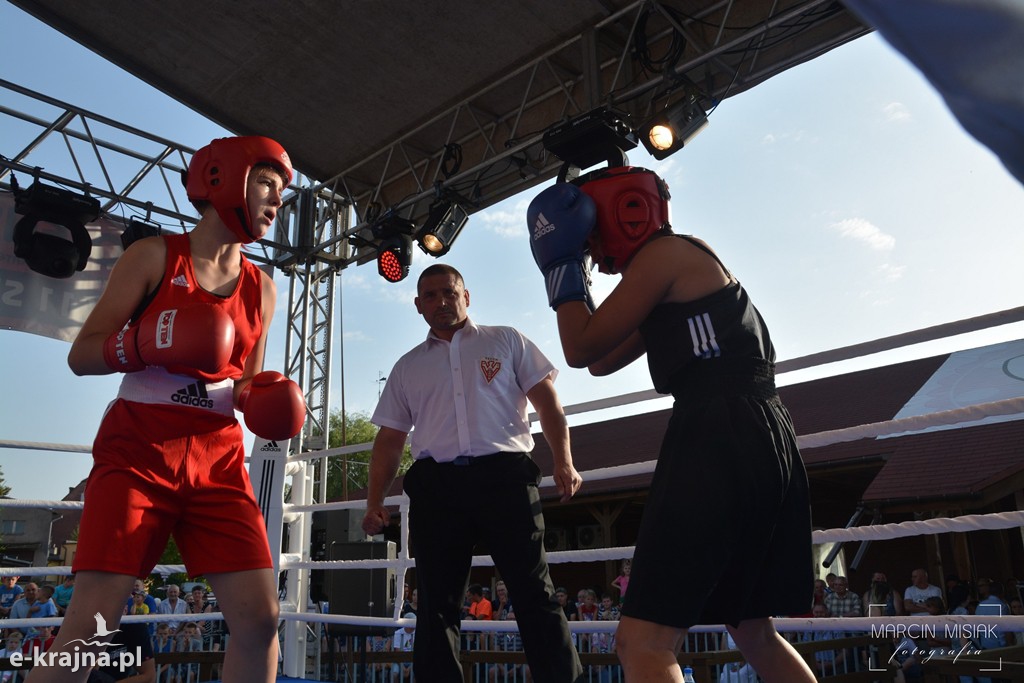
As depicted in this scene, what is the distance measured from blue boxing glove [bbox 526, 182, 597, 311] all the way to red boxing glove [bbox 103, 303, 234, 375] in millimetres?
696

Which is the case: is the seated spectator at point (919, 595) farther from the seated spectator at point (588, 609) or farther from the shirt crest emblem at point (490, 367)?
the shirt crest emblem at point (490, 367)

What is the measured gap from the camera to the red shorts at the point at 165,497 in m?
1.55

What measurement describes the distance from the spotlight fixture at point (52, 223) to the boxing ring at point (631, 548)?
262 cm

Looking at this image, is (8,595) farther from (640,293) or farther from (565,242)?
(640,293)

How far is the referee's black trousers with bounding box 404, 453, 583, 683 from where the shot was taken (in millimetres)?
2174

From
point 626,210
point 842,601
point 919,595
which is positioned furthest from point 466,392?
point 919,595

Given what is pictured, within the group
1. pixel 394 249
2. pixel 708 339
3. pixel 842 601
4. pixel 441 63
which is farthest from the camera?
pixel 842 601

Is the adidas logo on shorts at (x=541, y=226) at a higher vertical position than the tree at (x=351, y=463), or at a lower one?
lower

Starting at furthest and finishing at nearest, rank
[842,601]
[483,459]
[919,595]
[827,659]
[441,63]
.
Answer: [919,595]
[842,601]
[441,63]
[827,659]
[483,459]

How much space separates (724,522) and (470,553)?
119cm

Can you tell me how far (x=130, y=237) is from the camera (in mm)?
5902

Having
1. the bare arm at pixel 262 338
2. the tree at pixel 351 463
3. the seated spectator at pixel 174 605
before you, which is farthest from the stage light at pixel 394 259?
the tree at pixel 351 463

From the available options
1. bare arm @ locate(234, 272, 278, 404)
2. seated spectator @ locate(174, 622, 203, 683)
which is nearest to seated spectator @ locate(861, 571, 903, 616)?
seated spectator @ locate(174, 622, 203, 683)

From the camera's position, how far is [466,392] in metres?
2.47
